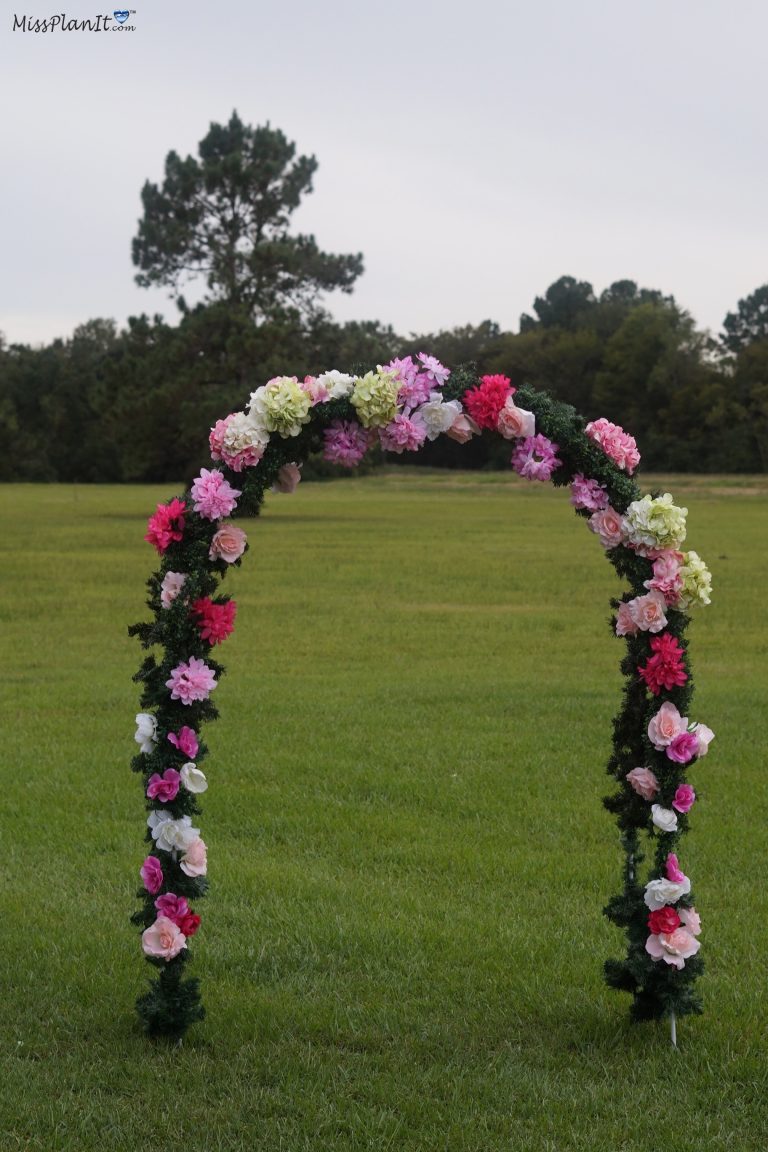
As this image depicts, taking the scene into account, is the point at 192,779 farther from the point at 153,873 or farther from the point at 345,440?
the point at 345,440

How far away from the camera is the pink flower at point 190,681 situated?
493 cm

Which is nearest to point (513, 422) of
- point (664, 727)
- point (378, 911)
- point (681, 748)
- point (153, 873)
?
point (664, 727)

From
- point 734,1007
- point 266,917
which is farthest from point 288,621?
point 734,1007

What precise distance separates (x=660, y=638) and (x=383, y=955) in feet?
6.46

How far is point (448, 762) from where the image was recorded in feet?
31.6

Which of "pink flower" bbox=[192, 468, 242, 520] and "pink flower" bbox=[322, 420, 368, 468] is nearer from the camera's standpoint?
"pink flower" bbox=[192, 468, 242, 520]

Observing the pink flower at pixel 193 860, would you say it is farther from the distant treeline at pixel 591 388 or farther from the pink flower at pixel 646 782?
the distant treeline at pixel 591 388

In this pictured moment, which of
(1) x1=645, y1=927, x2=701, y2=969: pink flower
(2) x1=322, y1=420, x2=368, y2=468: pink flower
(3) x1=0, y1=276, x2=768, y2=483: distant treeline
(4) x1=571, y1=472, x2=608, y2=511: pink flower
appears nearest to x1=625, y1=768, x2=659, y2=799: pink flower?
(1) x1=645, y1=927, x2=701, y2=969: pink flower

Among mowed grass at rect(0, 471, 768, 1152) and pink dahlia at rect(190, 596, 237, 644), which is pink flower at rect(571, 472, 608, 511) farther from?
mowed grass at rect(0, 471, 768, 1152)

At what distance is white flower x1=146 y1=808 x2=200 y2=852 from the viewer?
16.4ft

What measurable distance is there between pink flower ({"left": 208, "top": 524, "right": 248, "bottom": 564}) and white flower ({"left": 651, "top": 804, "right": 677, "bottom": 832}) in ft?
5.93

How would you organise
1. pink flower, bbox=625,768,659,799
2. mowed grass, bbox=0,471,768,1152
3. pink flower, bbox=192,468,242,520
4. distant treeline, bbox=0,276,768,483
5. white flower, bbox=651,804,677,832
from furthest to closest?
distant treeline, bbox=0,276,768,483 → pink flower, bbox=625,768,659,799 → white flower, bbox=651,804,677,832 → pink flower, bbox=192,468,242,520 → mowed grass, bbox=0,471,768,1152

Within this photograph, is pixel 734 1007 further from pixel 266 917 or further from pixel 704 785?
pixel 704 785

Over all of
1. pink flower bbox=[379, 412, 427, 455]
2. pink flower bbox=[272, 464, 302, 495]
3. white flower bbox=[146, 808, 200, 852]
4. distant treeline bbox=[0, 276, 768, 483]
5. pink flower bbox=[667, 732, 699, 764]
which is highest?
distant treeline bbox=[0, 276, 768, 483]
